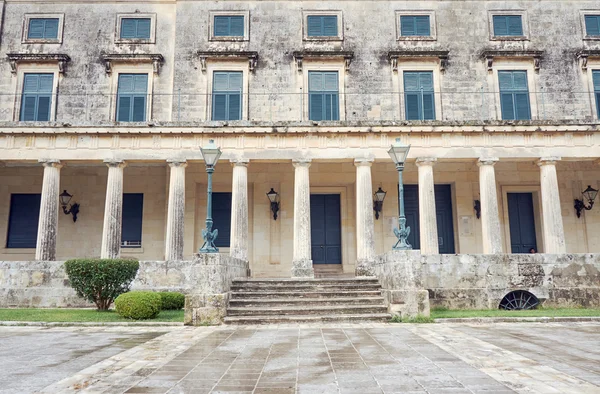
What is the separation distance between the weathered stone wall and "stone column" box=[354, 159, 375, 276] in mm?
3406

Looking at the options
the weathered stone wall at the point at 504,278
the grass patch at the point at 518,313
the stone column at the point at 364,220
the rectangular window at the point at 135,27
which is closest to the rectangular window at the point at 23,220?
the rectangular window at the point at 135,27

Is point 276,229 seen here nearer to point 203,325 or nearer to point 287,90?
point 287,90

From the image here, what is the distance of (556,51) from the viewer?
22281mm

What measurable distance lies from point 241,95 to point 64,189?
30.1 feet

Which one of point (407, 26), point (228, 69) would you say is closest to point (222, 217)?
point (228, 69)

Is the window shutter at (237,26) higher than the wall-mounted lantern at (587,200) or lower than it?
higher

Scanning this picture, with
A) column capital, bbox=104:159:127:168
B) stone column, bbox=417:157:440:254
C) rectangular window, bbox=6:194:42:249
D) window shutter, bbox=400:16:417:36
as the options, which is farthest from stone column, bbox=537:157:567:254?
rectangular window, bbox=6:194:42:249

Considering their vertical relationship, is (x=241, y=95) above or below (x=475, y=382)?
above

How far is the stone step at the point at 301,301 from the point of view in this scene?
13789mm

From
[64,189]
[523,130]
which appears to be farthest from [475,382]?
[64,189]

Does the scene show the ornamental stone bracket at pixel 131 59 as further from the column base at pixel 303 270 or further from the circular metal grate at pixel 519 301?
the circular metal grate at pixel 519 301

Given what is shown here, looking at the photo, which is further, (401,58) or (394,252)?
(401,58)

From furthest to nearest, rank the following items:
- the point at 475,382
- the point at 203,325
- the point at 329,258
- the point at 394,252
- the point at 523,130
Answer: the point at 329,258, the point at 523,130, the point at 394,252, the point at 203,325, the point at 475,382

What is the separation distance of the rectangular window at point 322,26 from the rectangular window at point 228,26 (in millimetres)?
3150
